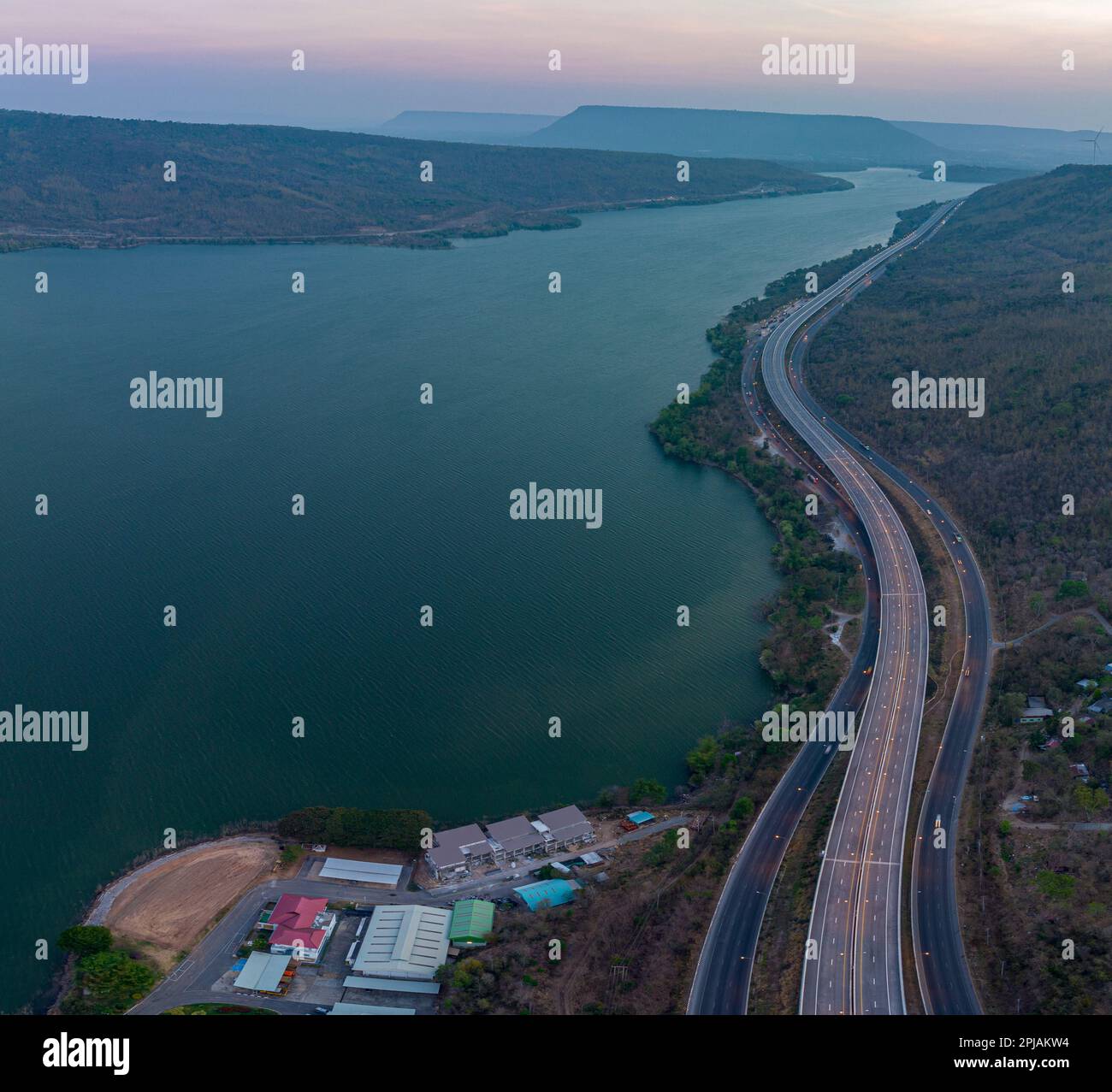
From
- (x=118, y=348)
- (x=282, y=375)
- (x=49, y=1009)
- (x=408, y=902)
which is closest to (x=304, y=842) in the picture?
(x=408, y=902)

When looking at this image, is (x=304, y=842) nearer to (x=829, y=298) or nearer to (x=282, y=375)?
(x=282, y=375)

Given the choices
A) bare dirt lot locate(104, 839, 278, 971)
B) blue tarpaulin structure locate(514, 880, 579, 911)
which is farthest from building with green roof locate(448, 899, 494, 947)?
bare dirt lot locate(104, 839, 278, 971)
